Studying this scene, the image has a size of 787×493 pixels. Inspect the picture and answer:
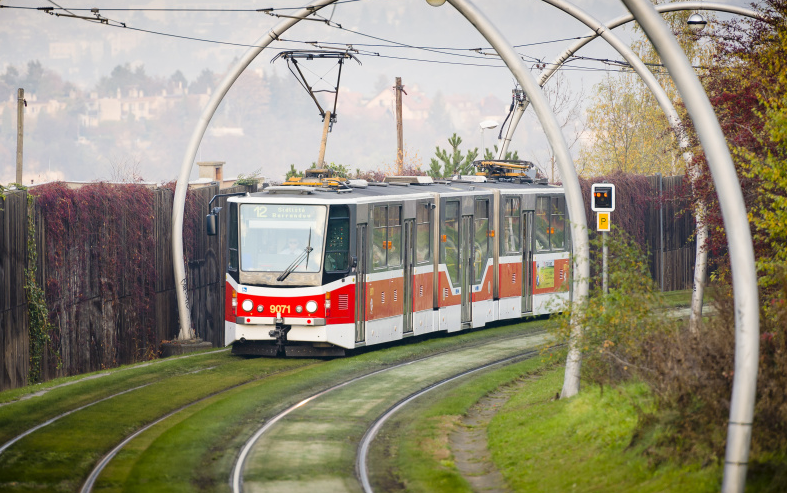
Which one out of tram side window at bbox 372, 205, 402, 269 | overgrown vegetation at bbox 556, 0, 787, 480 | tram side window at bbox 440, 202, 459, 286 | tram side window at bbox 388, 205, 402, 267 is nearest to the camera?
overgrown vegetation at bbox 556, 0, 787, 480

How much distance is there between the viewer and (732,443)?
9789 mm

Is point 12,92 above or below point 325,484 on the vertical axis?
above

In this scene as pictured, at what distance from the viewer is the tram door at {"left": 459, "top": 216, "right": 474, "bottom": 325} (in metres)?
25.1

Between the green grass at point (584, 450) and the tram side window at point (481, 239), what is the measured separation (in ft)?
31.2

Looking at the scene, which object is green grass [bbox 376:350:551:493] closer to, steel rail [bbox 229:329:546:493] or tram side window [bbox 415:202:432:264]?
steel rail [bbox 229:329:546:493]

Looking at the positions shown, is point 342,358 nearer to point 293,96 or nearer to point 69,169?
point 69,169

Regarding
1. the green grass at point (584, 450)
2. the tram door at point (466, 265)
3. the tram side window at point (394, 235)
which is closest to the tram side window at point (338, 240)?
the tram side window at point (394, 235)

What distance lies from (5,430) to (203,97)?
7245 inches

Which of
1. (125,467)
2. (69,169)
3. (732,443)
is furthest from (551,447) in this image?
(69,169)

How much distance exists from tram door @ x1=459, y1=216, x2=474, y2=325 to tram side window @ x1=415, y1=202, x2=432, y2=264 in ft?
4.03

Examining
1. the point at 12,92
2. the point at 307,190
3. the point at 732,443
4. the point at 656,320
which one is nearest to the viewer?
the point at 732,443

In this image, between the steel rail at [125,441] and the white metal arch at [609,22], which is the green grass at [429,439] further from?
the white metal arch at [609,22]

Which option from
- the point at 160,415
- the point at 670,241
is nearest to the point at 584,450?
the point at 160,415

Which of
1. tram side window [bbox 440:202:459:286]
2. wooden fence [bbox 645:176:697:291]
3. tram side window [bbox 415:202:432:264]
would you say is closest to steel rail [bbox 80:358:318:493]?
tram side window [bbox 415:202:432:264]
